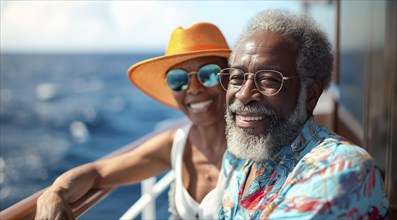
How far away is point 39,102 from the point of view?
212ft

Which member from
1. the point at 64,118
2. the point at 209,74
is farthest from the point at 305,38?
the point at 64,118

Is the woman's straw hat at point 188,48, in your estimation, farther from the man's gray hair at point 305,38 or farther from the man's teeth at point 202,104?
the man's gray hair at point 305,38

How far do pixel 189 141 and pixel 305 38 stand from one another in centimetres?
100

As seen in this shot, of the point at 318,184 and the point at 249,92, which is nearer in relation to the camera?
the point at 318,184

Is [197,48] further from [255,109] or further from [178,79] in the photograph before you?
[255,109]

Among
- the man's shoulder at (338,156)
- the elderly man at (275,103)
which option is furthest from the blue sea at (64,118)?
the man's shoulder at (338,156)

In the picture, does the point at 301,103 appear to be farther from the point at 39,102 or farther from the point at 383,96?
the point at 39,102

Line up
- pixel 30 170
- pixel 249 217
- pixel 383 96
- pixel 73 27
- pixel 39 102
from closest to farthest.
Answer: pixel 249 217 < pixel 383 96 < pixel 30 170 < pixel 39 102 < pixel 73 27

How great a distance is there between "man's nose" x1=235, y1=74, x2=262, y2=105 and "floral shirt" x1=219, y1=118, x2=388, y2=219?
19 centimetres

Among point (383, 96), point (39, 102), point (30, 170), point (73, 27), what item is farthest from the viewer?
point (73, 27)

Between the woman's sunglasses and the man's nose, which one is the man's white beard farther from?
the woman's sunglasses

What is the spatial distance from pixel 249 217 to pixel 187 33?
108 cm

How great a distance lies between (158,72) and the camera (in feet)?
7.76

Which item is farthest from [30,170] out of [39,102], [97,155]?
[39,102]
